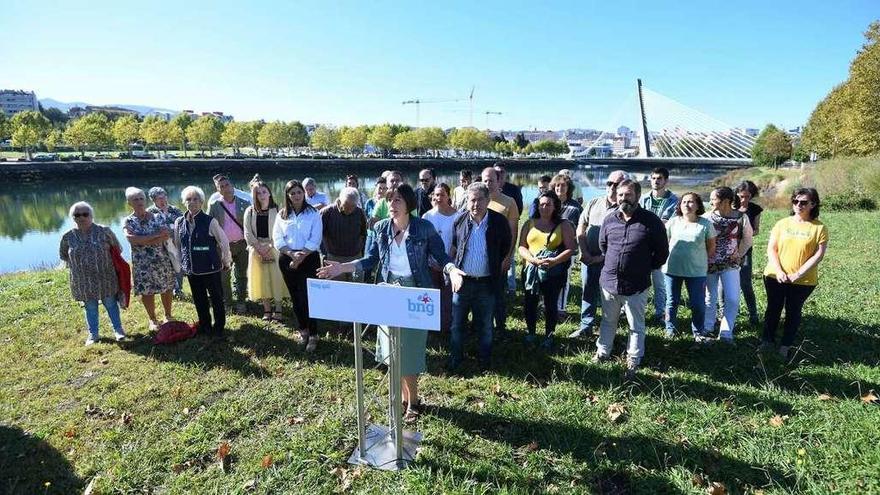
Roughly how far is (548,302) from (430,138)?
7912 centimetres

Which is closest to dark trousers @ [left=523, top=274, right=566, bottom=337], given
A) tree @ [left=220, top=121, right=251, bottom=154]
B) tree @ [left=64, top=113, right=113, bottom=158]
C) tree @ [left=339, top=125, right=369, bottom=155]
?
tree @ [left=64, top=113, right=113, bottom=158]

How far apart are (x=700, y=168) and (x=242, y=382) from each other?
85510 mm

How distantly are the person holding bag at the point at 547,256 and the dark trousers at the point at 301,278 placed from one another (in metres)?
2.22

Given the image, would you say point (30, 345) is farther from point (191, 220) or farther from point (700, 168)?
point (700, 168)

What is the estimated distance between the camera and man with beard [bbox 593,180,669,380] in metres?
3.85

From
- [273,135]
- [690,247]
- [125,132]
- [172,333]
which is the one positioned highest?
[273,135]

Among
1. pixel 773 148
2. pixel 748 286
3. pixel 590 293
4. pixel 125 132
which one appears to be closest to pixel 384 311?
pixel 590 293

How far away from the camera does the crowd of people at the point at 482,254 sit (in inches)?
152

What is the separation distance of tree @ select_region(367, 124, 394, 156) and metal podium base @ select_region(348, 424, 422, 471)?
254 ft

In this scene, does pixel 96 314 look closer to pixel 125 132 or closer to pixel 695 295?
pixel 695 295

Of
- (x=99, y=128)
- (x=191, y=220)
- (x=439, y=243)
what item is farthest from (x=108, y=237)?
(x=99, y=128)

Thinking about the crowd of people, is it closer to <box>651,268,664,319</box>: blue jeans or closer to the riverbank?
<box>651,268,664,319</box>: blue jeans

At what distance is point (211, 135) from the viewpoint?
6588 cm

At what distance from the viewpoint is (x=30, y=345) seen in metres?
5.09
